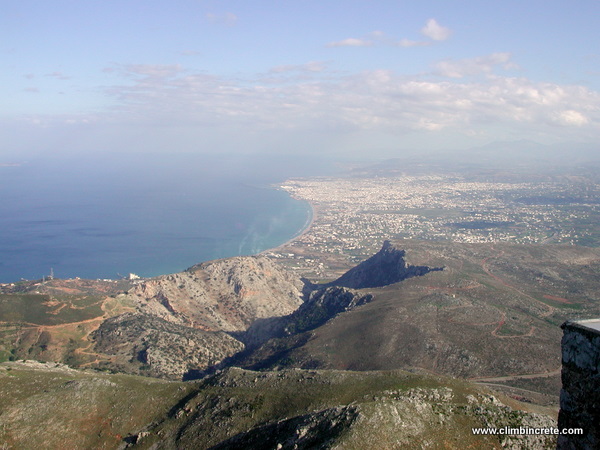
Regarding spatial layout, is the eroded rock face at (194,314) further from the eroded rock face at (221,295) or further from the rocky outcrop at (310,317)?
the rocky outcrop at (310,317)

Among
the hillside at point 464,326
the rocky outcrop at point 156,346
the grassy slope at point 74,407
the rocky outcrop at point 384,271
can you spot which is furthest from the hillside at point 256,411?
the rocky outcrop at point 384,271

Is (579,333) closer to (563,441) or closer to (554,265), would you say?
(563,441)

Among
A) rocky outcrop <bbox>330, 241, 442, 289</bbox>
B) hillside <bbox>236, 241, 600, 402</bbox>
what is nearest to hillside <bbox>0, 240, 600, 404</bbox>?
hillside <bbox>236, 241, 600, 402</bbox>

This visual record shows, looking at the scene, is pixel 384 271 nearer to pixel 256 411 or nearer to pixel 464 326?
pixel 464 326

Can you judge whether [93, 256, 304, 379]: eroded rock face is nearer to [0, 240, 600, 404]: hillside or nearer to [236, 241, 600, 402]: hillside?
[0, 240, 600, 404]: hillside

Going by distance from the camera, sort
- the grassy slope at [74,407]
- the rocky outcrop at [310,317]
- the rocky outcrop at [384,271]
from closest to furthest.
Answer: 1. the grassy slope at [74,407]
2. the rocky outcrop at [310,317]
3. the rocky outcrop at [384,271]

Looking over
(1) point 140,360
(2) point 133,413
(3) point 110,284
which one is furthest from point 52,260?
(2) point 133,413
